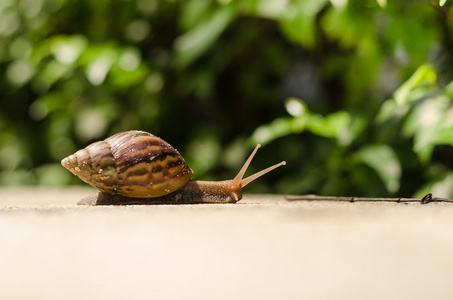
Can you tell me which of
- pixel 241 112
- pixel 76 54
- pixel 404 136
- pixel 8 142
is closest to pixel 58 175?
pixel 8 142

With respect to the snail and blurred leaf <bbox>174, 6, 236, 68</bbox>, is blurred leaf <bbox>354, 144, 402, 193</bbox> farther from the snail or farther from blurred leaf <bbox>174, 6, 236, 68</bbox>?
blurred leaf <bbox>174, 6, 236, 68</bbox>

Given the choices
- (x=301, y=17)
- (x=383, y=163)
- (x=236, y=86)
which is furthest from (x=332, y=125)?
(x=236, y=86)

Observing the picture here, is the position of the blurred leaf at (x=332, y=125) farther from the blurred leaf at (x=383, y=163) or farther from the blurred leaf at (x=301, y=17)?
the blurred leaf at (x=301, y=17)

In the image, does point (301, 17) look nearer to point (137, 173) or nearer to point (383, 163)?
point (383, 163)

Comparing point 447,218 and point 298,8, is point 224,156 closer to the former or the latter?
point 298,8

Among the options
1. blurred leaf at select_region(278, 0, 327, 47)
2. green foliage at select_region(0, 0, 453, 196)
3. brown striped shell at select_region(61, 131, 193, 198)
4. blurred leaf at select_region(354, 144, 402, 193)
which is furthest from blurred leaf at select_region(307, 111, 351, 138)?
brown striped shell at select_region(61, 131, 193, 198)

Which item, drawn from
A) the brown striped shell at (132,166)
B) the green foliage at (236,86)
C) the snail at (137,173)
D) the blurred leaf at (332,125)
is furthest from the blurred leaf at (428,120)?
the brown striped shell at (132,166)
